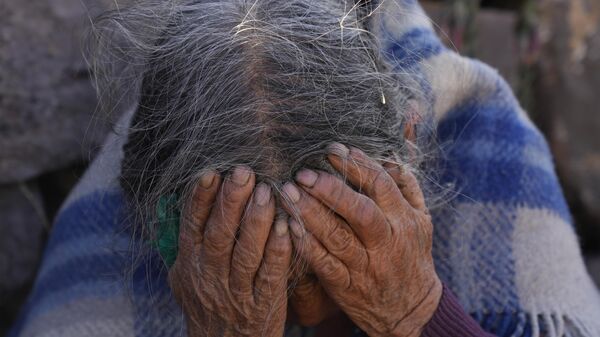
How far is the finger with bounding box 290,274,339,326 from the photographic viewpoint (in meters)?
1.22

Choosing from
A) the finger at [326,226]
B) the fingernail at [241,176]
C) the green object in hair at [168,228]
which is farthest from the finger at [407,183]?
the green object in hair at [168,228]

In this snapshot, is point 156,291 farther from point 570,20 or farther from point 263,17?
point 570,20

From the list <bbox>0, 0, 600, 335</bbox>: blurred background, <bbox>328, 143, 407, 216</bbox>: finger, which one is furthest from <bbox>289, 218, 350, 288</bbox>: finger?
<bbox>0, 0, 600, 335</bbox>: blurred background

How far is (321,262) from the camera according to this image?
3.63 feet

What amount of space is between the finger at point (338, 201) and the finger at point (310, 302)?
15 cm

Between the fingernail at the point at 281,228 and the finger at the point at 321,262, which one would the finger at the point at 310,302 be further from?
the fingernail at the point at 281,228

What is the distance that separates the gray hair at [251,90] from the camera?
1076 millimetres

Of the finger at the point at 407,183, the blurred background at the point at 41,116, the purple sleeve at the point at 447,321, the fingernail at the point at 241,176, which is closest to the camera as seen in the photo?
the fingernail at the point at 241,176

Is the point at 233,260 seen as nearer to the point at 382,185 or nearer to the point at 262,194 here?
the point at 262,194

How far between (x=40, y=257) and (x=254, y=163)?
1.21 m

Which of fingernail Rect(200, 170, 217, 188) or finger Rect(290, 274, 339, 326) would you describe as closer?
fingernail Rect(200, 170, 217, 188)

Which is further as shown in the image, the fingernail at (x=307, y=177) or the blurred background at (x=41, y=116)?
the blurred background at (x=41, y=116)

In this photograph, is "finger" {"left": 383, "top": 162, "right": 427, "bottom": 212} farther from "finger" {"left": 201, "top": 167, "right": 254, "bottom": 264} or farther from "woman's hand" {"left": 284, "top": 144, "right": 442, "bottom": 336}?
"finger" {"left": 201, "top": 167, "right": 254, "bottom": 264}

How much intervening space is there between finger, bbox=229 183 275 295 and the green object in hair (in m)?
0.14
